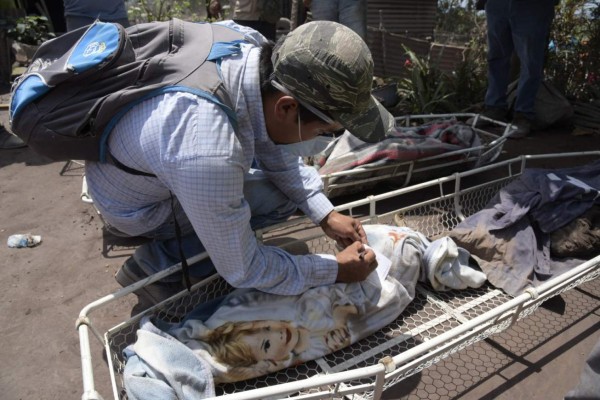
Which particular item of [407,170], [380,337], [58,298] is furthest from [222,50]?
[407,170]

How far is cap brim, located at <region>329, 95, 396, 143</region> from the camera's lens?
1.59 metres

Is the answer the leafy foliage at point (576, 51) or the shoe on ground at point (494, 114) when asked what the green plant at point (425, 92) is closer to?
the shoe on ground at point (494, 114)

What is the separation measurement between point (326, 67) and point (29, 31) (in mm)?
6885

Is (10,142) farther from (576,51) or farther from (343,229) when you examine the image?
(576,51)

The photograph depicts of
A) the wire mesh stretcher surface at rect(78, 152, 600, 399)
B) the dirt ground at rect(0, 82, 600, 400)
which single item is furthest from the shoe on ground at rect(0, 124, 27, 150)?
the wire mesh stretcher surface at rect(78, 152, 600, 399)

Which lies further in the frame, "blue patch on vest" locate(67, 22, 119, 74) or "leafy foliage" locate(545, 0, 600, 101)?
"leafy foliage" locate(545, 0, 600, 101)

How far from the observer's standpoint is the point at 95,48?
155 centimetres

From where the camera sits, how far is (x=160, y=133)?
4.71ft

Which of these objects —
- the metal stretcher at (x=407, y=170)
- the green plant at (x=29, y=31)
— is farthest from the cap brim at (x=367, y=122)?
the green plant at (x=29, y=31)

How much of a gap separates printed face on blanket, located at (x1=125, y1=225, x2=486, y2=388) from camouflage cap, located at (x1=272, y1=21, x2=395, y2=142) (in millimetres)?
752

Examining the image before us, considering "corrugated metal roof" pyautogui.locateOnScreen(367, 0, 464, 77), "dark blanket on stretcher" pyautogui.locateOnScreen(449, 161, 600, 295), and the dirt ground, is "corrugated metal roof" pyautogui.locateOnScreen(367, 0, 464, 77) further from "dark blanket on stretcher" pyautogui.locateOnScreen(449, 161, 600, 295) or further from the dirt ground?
the dirt ground

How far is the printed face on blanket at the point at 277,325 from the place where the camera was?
1.66m

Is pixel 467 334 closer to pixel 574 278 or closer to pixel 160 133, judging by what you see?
pixel 574 278

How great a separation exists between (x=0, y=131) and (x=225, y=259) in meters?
4.03
